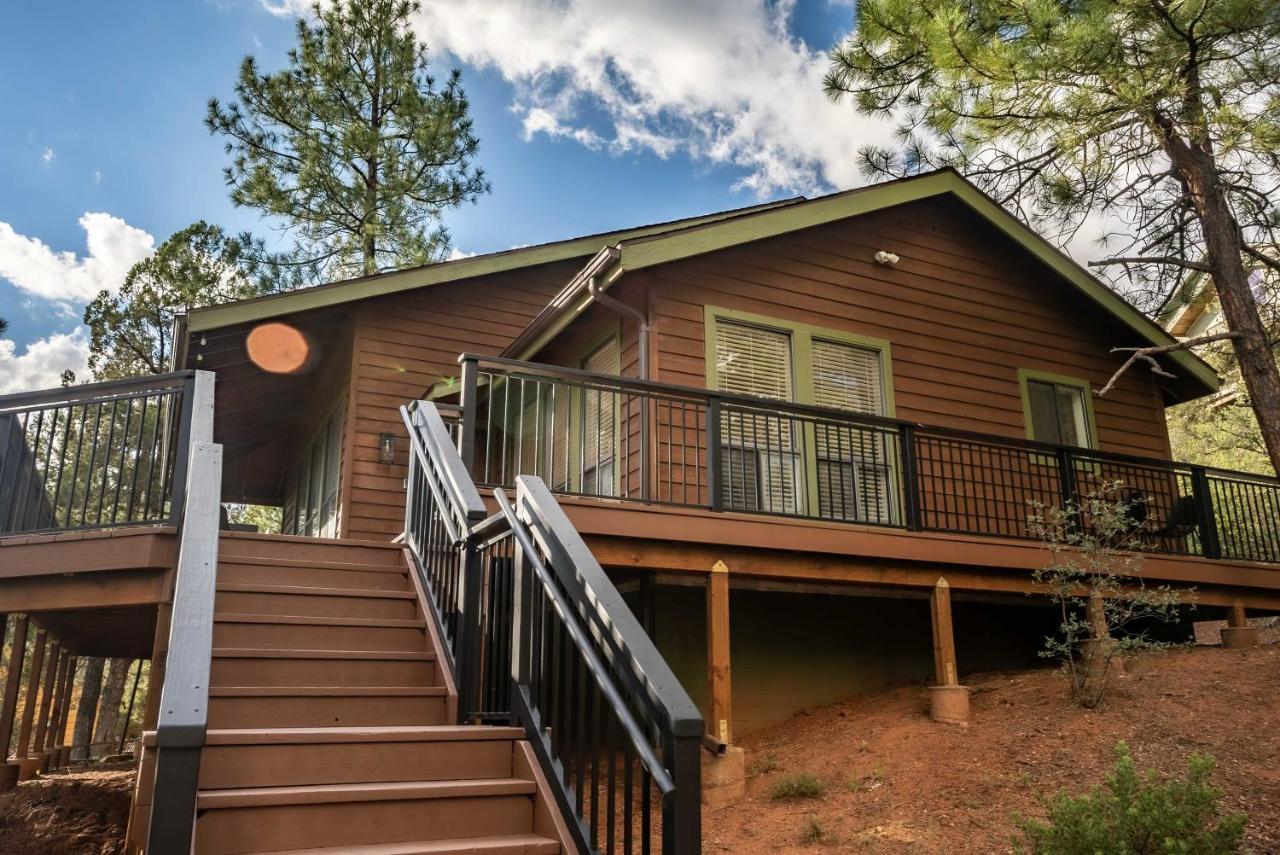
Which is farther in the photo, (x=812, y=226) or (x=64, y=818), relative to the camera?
(x=812, y=226)

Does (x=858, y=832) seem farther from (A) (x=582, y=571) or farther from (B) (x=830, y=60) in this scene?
(B) (x=830, y=60)

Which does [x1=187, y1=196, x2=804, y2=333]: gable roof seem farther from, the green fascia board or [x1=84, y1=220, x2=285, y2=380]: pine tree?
A: [x1=84, y1=220, x2=285, y2=380]: pine tree

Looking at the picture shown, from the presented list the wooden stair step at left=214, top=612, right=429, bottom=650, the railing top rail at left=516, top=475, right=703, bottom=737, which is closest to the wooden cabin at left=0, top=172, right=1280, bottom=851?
the wooden stair step at left=214, top=612, right=429, bottom=650

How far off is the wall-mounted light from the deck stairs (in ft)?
16.2

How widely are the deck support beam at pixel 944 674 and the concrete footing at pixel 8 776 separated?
8.18 meters

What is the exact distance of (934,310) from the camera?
10.4 metres

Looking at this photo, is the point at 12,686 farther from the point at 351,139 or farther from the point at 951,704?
the point at 351,139

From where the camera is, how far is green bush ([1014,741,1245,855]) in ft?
13.9

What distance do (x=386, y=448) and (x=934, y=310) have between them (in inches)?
231

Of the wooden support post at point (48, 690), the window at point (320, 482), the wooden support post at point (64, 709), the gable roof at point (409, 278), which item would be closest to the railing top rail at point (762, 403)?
the gable roof at point (409, 278)

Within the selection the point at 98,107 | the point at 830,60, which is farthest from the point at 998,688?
the point at 98,107

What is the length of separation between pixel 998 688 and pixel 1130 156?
5573mm

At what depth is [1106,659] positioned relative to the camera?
6953mm

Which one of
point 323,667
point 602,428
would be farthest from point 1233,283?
point 323,667
